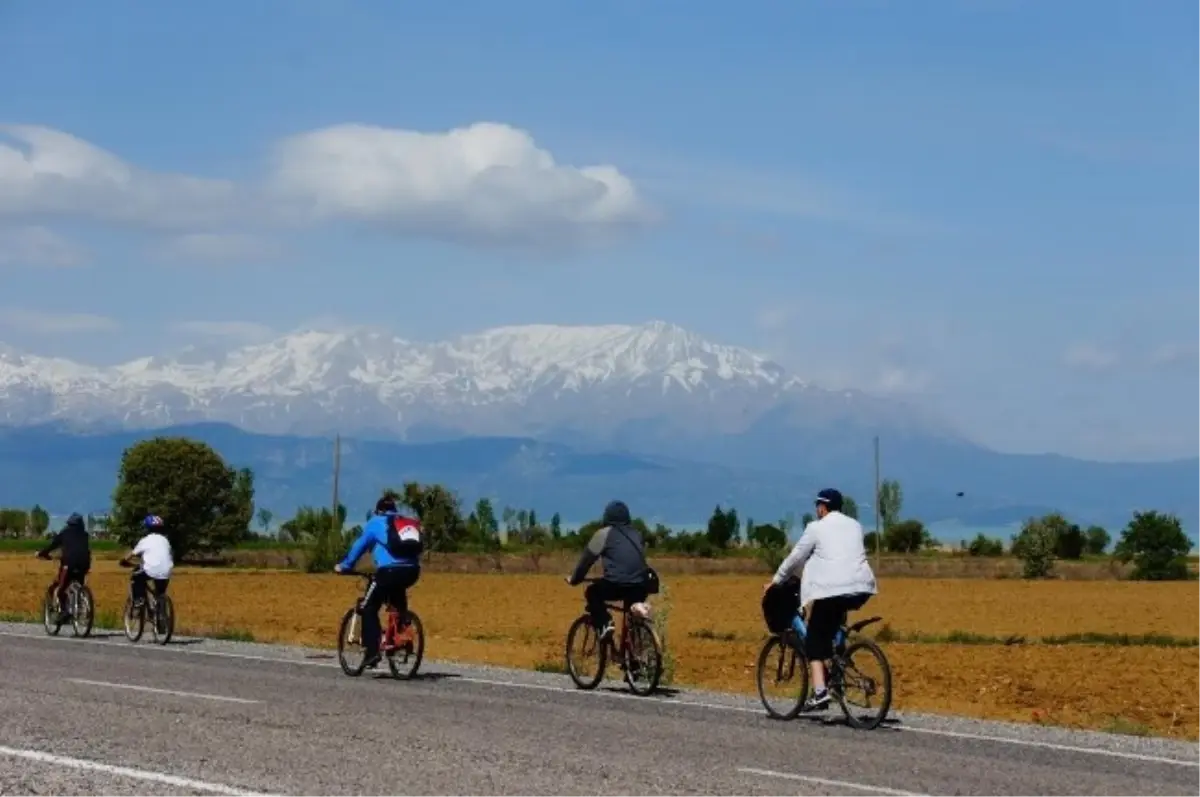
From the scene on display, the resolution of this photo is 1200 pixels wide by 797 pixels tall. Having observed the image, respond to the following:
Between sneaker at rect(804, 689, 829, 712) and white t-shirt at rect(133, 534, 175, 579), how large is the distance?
1303 centimetres

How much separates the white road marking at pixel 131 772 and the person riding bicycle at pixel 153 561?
1344 cm

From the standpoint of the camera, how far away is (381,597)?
802 inches

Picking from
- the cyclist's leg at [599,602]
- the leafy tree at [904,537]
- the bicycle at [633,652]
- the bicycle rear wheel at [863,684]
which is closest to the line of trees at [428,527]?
the leafy tree at [904,537]

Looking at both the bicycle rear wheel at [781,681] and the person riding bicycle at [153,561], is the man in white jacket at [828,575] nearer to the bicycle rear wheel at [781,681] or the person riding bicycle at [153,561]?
the bicycle rear wheel at [781,681]

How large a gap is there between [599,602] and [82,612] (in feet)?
38.5

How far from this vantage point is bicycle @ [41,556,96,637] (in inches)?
1103

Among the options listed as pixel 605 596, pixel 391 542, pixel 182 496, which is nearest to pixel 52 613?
pixel 391 542

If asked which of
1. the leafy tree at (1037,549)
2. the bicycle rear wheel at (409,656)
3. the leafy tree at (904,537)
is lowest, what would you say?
the bicycle rear wheel at (409,656)

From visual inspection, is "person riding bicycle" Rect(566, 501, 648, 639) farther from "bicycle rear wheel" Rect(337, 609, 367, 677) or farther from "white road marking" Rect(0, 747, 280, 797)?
"white road marking" Rect(0, 747, 280, 797)

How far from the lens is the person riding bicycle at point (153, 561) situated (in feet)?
87.1

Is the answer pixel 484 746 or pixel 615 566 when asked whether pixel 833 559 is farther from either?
pixel 484 746

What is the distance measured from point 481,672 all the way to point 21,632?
1064cm

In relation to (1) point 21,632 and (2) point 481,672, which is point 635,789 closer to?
(2) point 481,672

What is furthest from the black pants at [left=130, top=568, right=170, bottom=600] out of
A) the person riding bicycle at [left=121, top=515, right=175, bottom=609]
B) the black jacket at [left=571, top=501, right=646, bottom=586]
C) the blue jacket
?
the black jacket at [left=571, top=501, right=646, bottom=586]
